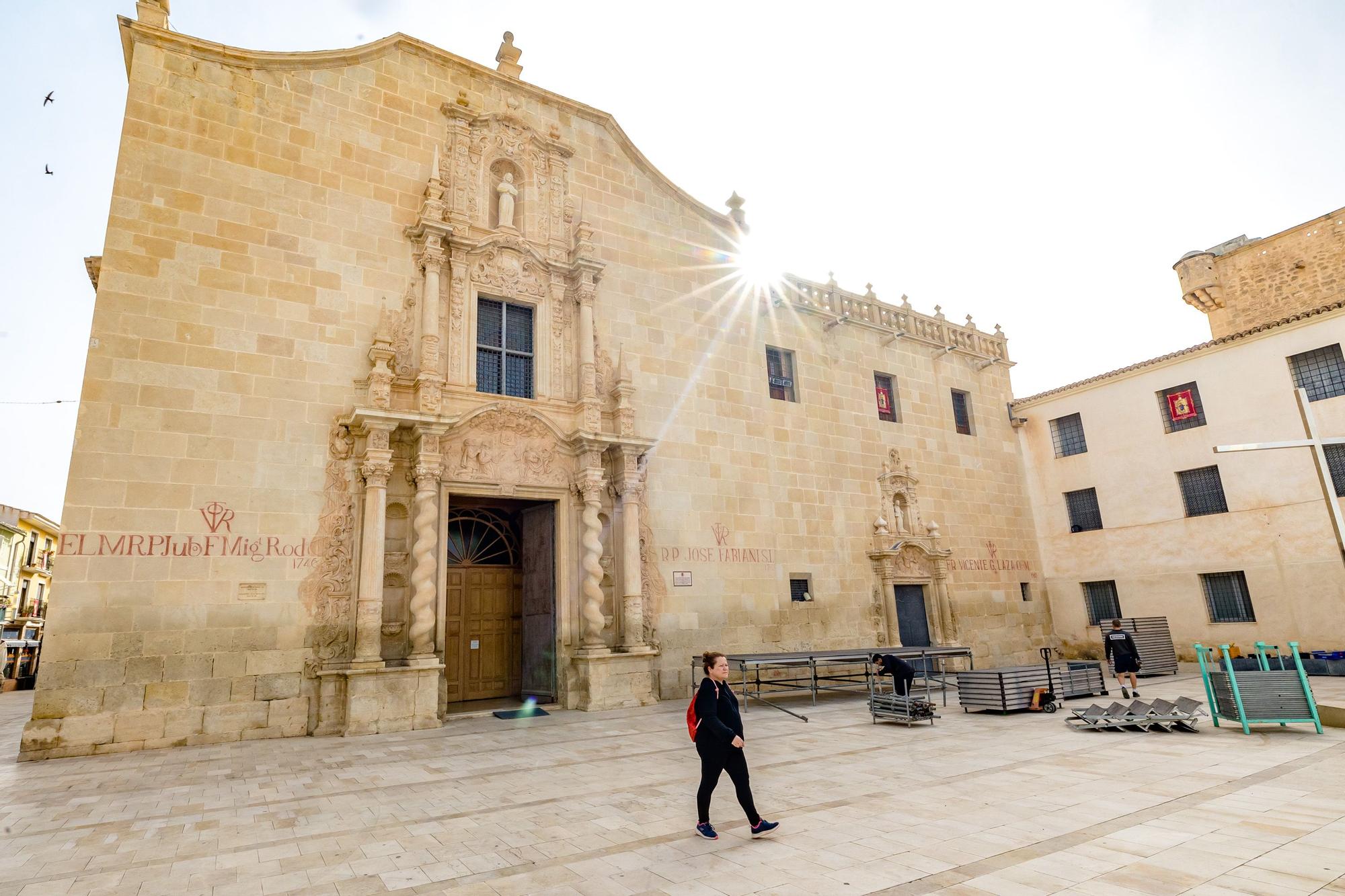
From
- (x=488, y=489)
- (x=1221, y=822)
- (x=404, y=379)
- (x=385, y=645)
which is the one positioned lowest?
(x=1221, y=822)

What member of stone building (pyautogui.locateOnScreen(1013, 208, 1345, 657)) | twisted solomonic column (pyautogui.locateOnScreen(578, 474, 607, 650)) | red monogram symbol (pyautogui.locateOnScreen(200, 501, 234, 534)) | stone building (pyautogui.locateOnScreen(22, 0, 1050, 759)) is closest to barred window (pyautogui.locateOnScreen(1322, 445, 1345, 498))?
stone building (pyautogui.locateOnScreen(1013, 208, 1345, 657))

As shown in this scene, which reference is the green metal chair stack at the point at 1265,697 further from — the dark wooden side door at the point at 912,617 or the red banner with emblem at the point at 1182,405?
the red banner with emblem at the point at 1182,405

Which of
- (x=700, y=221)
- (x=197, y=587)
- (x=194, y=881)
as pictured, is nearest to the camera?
(x=194, y=881)

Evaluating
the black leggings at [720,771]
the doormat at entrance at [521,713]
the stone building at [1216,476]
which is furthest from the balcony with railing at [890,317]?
the black leggings at [720,771]

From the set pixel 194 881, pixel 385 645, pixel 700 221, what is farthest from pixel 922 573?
pixel 194 881

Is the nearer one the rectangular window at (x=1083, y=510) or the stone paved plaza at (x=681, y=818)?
the stone paved plaza at (x=681, y=818)

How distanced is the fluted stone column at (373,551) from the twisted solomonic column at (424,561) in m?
0.49

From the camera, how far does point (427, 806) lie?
6.55 m

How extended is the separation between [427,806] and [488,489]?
699cm

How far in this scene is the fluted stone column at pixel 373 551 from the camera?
36.3 ft

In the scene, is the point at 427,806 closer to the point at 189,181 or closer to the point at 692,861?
the point at 692,861

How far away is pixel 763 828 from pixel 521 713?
25.8 ft

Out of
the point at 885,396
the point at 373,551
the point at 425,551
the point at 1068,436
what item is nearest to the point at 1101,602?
the point at 1068,436

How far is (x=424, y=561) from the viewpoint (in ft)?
38.3
